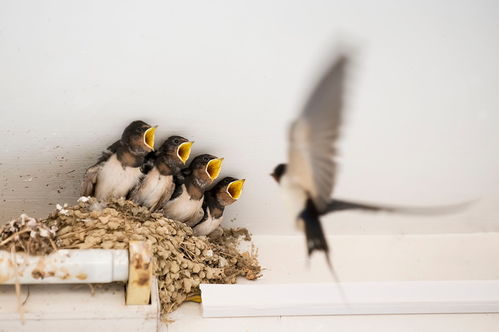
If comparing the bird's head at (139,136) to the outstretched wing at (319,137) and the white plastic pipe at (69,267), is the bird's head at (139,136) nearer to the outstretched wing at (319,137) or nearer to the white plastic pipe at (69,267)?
the white plastic pipe at (69,267)

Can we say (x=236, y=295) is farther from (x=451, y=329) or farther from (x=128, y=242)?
(x=451, y=329)

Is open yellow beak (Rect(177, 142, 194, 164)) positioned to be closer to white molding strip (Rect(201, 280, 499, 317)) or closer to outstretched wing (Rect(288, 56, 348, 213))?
white molding strip (Rect(201, 280, 499, 317))

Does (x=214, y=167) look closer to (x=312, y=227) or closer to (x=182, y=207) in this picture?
(x=182, y=207)

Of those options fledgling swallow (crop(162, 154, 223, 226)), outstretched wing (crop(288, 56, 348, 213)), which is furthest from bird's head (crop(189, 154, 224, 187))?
outstretched wing (crop(288, 56, 348, 213))

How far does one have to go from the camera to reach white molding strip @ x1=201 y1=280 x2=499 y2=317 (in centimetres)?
291

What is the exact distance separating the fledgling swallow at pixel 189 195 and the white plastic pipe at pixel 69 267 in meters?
0.80

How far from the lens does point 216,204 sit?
3488 mm

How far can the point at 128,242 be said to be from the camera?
9.06 feet

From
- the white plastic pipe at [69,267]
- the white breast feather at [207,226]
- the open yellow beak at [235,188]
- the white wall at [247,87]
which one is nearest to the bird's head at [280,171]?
the white wall at [247,87]

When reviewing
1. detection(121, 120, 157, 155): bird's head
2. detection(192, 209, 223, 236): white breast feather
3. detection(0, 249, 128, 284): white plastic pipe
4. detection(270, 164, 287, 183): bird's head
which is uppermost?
detection(270, 164, 287, 183): bird's head

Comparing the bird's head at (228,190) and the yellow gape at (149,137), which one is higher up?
the yellow gape at (149,137)

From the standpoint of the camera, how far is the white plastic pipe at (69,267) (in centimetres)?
259

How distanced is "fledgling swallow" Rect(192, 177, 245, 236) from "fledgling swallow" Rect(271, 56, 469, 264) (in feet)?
3.68

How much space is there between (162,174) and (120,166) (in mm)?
189
